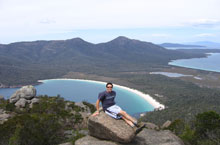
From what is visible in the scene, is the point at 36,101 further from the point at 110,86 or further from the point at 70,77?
the point at 70,77

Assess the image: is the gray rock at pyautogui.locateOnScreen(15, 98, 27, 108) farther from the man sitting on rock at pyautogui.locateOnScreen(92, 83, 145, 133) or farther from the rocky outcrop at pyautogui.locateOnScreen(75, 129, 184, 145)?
the man sitting on rock at pyautogui.locateOnScreen(92, 83, 145, 133)

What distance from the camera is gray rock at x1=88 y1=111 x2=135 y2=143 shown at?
13.4 meters

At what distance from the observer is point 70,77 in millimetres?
190500

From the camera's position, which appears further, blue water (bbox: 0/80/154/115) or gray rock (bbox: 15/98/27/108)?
blue water (bbox: 0/80/154/115)

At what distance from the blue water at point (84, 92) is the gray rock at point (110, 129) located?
89.0 meters

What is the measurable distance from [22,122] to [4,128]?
2461 millimetres

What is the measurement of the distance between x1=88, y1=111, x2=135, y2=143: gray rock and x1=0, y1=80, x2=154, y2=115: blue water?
89014 millimetres

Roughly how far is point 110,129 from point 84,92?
430 feet

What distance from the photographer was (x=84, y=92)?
14312 cm

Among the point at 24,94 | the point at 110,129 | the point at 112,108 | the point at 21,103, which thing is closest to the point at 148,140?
the point at 110,129

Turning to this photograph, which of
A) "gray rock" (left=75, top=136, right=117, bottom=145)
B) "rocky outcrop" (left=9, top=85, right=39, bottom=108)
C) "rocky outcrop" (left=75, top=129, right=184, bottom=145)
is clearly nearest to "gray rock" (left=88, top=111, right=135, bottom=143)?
"gray rock" (left=75, top=136, right=117, bottom=145)

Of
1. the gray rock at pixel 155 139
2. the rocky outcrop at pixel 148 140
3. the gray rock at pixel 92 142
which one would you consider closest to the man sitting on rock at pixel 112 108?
the gray rock at pixel 155 139

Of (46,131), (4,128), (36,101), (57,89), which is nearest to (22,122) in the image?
(4,128)

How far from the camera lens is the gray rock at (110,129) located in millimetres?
13406
